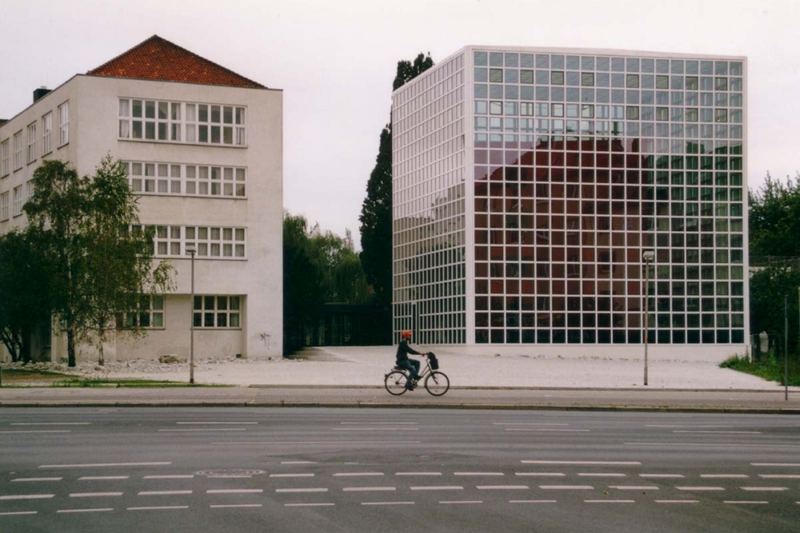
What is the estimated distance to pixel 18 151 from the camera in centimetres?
6575

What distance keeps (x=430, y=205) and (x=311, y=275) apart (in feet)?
29.5

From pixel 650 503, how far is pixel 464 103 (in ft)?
184

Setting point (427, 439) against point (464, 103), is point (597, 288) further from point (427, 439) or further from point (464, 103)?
point (427, 439)

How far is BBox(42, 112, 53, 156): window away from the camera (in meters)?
59.8

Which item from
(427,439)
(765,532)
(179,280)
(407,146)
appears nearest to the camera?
(765,532)

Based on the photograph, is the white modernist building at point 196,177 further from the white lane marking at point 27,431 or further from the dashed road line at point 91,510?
the dashed road line at point 91,510

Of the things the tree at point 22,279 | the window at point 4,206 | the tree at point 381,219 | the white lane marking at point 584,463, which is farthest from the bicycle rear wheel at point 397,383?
the tree at point 381,219

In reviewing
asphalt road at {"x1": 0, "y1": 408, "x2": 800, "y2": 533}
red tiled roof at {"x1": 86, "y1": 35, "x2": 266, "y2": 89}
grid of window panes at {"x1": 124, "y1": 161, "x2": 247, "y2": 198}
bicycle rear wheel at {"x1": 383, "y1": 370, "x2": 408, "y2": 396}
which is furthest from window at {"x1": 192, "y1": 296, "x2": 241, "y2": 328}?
asphalt road at {"x1": 0, "y1": 408, "x2": 800, "y2": 533}

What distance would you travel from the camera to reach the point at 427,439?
19.0 meters

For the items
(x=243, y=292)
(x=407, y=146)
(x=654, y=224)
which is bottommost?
(x=243, y=292)

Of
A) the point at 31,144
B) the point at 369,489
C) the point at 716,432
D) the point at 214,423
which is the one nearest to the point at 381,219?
the point at 31,144

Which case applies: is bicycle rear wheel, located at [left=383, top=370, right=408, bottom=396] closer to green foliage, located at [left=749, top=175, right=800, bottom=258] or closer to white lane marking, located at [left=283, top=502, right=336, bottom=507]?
white lane marking, located at [left=283, top=502, right=336, bottom=507]

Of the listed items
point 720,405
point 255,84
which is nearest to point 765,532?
point 720,405

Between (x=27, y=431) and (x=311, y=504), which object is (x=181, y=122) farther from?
(x=311, y=504)
